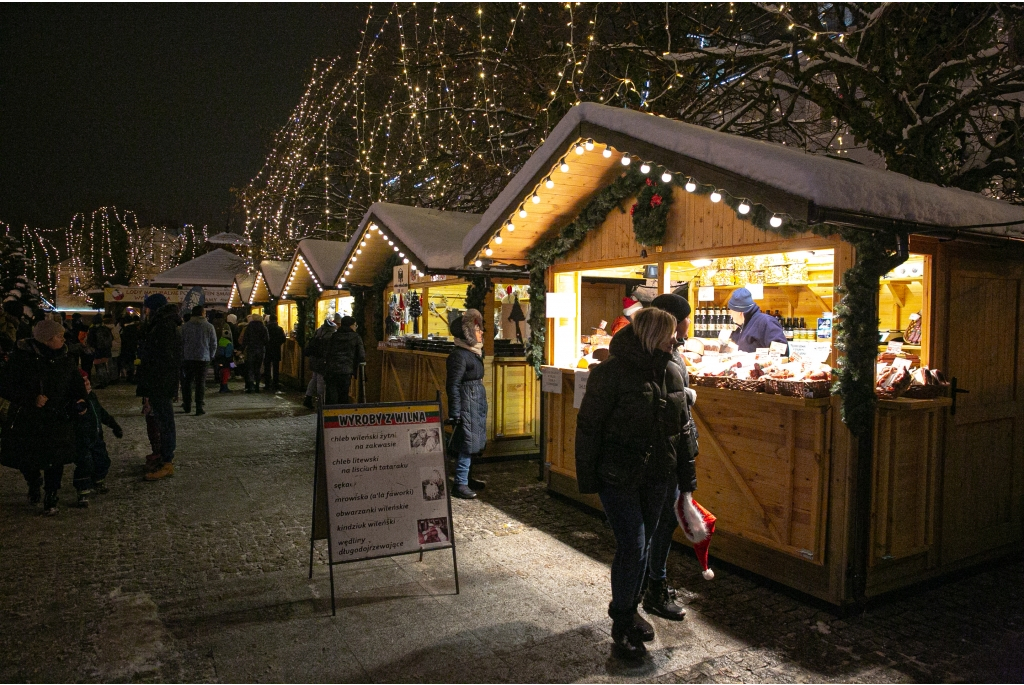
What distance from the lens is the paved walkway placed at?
3.62 metres

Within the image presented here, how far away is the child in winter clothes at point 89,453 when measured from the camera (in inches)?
266

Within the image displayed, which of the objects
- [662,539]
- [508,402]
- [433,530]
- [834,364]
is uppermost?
[834,364]

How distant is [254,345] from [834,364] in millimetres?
14272

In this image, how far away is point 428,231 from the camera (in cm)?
1006

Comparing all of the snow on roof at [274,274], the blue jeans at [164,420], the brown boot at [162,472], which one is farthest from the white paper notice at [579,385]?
the snow on roof at [274,274]

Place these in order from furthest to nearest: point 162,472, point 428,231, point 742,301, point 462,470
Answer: point 428,231
point 162,472
point 462,470
point 742,301

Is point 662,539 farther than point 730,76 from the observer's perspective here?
No

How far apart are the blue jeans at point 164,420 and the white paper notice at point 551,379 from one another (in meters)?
4.38

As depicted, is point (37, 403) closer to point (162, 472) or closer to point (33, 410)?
point (33, 410)

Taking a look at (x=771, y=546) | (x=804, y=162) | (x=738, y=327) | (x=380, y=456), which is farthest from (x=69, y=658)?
(x=738, y=327)

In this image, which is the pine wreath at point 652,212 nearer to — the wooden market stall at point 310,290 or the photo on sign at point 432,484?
the photo on sign at point 432,484

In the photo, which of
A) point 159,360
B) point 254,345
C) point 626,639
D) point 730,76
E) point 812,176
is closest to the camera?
point 626,639

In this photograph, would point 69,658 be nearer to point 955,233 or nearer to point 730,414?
point 730,414

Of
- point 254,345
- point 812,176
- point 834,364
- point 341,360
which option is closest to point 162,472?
point 341,360
